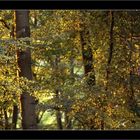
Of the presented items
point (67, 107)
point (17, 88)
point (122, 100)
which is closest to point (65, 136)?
point (17, 88)

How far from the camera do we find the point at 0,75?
6.20m

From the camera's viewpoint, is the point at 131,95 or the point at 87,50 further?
the point at 87,50

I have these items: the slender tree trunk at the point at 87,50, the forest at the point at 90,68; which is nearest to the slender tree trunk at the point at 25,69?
the forest at the point at 90,68

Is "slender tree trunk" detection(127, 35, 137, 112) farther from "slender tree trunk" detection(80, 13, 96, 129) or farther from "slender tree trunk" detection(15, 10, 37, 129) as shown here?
"slender tree trunk" detection(15, 10, 37, 129)

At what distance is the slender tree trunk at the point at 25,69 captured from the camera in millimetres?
6164

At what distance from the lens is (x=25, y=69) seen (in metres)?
6.35

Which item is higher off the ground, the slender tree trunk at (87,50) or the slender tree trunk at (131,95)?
the slender tree trunk at (87,50)

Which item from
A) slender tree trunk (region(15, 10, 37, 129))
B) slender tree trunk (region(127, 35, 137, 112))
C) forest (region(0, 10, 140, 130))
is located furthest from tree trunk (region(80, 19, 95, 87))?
slender tree trunk (region(15, 10, 37, 129))

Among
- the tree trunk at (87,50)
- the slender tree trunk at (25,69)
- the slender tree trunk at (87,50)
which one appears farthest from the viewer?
the tree trunk at (87,50)

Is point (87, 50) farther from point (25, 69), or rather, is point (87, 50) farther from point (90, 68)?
point (25, 69)

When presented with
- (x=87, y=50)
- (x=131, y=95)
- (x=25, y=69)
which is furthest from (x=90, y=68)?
(x=25, y=69)

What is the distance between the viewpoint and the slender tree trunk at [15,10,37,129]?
6164mm

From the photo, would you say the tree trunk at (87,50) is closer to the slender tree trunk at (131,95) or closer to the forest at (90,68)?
the forest at (90,68)

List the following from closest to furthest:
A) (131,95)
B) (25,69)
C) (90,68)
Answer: (25,69), (131,95), (90,68)
